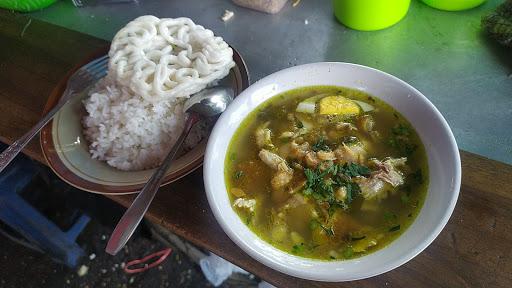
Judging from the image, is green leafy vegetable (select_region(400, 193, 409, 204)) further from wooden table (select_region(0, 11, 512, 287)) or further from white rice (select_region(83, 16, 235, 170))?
white rice (select_region(83, 16, 235, 170))

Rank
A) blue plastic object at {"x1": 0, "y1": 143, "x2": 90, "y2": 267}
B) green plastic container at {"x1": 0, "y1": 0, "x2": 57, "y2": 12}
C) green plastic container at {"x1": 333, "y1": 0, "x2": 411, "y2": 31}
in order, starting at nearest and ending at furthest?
green plastic container at {"x1": 333, "y1": 0, "x2": 411, "y2": 31}
blue plastic object at {"x1": 0, "y1": 143, "x2": 90, "y2": 267}
green plastic container at {"x1": 0, "y1": 0, "x2": 57, "y2": 12}

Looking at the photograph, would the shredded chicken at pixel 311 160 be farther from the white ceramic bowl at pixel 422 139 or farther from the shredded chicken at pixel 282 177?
the white ceramic bowl at pixel 422 139

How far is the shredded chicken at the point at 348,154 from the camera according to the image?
110 centimetres

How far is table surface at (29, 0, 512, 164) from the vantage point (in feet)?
4.73

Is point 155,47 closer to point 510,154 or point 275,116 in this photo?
point 275,116

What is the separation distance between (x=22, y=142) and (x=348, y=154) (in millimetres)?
976

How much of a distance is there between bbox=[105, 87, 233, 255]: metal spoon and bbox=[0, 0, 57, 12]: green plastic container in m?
1.28

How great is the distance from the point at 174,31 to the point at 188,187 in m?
0.54

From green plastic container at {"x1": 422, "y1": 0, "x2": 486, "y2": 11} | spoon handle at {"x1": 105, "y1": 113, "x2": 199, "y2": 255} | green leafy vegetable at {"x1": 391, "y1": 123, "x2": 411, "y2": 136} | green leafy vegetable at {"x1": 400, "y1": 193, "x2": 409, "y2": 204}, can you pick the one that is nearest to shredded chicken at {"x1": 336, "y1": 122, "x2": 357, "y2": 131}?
green leafy vegetable at {"x1": 391, "y1": 123, "x2": 411, "y2": 136}

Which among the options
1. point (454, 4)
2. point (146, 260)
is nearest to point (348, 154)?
point (454, 4)

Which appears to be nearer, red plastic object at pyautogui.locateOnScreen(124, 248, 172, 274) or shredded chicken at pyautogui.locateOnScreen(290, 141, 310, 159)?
shredded chicken at pyautogui.locateOnScreen(290, 141, 310, 159)

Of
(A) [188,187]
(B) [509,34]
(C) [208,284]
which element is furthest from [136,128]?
(B) [509,34]

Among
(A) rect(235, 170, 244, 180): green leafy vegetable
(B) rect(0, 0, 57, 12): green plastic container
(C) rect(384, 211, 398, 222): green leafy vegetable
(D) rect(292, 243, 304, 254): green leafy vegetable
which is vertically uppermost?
(B) rect(0, 0, 57, 12): green plastic container

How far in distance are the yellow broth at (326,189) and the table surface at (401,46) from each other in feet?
1.22
